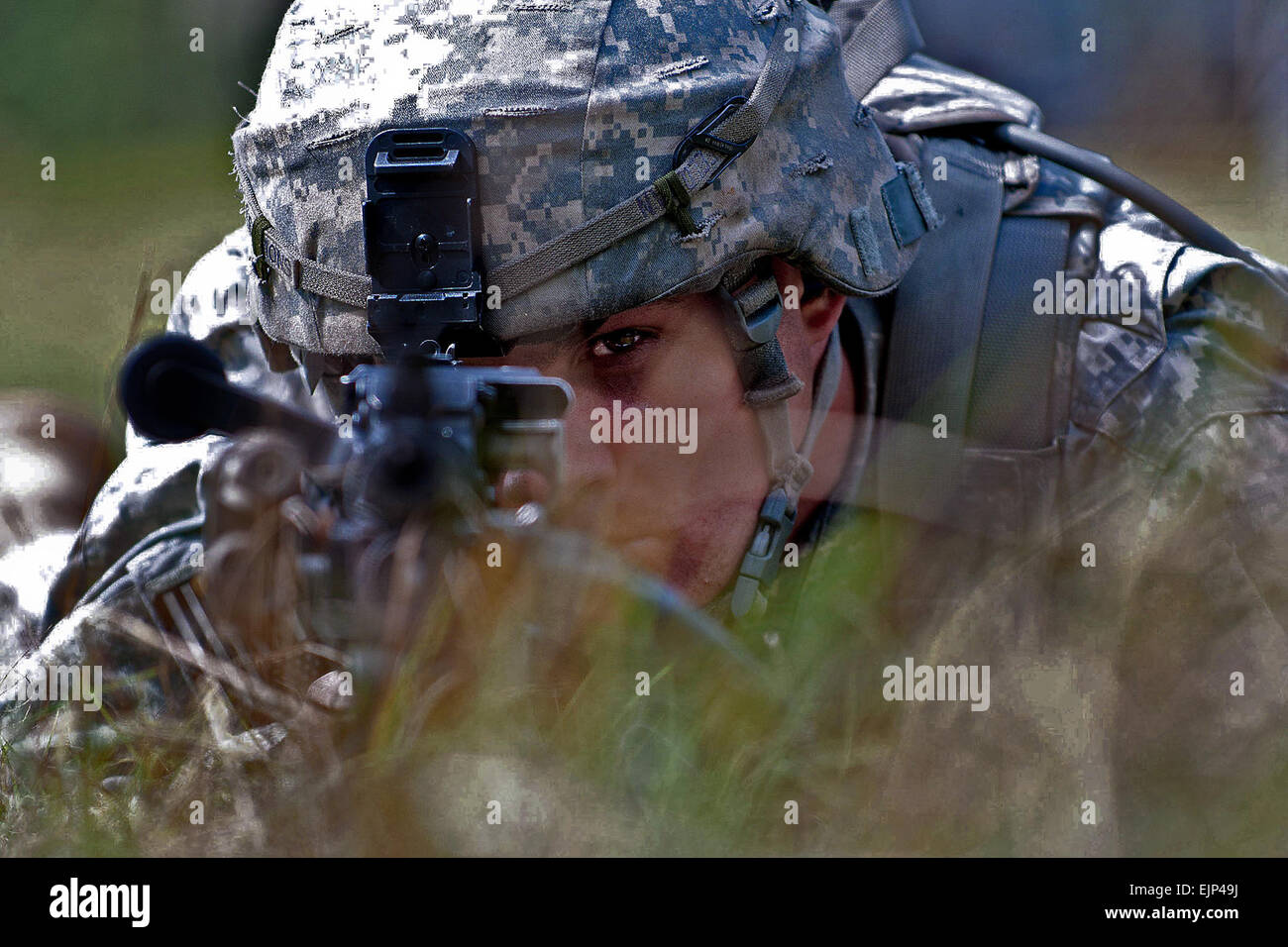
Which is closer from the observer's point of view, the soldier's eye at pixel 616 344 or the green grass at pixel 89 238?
the soldier's eye at pixel 616 344

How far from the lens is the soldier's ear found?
238cm

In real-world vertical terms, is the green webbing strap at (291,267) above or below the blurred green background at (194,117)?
below

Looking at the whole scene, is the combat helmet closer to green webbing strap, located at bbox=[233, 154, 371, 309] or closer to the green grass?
green webbing strap, located at bbox=[233, 154, 371, 309]

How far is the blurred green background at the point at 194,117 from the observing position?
4488mm

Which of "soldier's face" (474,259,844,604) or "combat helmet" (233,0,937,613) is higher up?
"combat helmet" (233,0,937,613)

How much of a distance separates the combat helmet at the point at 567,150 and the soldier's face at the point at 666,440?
0.23ft

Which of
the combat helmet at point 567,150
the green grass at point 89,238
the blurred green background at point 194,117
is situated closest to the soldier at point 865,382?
the combat helmet at point 567,150

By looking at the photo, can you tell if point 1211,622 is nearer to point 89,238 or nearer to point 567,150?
point 567,150

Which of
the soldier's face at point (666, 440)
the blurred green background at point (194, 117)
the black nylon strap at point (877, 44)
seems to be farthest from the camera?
the blurred green background at point (194, 117)
